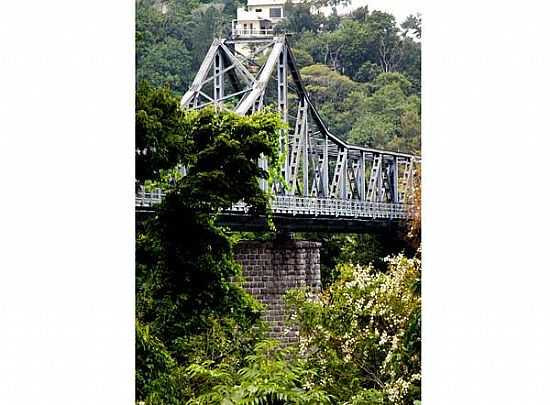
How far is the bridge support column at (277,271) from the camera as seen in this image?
3291 mm

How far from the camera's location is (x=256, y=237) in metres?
3.35

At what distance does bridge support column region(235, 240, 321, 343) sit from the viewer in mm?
3291

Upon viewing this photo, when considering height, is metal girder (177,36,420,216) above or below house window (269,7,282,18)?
below

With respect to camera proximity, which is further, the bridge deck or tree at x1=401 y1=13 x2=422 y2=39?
the bridge deck

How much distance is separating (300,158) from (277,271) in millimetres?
392

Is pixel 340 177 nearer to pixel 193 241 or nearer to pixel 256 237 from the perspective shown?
pixel 256 237

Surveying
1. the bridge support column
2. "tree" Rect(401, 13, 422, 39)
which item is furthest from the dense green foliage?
the bridge support column

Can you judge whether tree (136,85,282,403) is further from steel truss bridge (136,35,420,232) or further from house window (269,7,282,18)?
house window (269,7,282,18)

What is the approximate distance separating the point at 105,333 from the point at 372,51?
4.07 ft

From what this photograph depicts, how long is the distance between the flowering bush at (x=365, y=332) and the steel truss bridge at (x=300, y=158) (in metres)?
0.18

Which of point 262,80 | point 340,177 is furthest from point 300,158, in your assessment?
point 262,80

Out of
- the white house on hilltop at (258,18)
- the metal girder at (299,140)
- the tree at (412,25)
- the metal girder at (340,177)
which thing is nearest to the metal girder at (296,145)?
the metal girder at (299,140)

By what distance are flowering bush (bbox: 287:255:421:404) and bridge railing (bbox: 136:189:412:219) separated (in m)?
0.15
